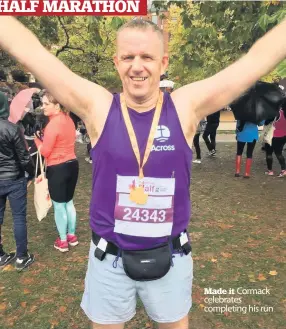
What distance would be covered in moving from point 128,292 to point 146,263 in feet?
0.79

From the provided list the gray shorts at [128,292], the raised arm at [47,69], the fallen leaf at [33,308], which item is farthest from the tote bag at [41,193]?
the raised arm at [47,69]

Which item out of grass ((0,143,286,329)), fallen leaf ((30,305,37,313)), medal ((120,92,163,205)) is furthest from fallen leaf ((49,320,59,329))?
medal ((120,92,163,205))

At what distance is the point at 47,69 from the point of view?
1.86 meters

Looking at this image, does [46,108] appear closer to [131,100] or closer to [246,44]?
[131,100]

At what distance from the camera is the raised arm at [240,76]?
1.91 m

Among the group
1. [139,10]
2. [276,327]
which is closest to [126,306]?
[276,327]

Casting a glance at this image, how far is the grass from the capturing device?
3.56 metres

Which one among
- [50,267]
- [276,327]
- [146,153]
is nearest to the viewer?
[146,153]

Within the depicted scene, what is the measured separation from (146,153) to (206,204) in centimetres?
537

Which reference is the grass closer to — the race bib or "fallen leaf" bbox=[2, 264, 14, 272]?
"fallen leaf" bbox=[2, 264, 14, 272]

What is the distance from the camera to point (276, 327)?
135 inches

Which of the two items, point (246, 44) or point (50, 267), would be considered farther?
point (246, 44)

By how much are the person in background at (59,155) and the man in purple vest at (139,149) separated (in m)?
2.44

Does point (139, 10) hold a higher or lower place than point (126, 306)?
higher
